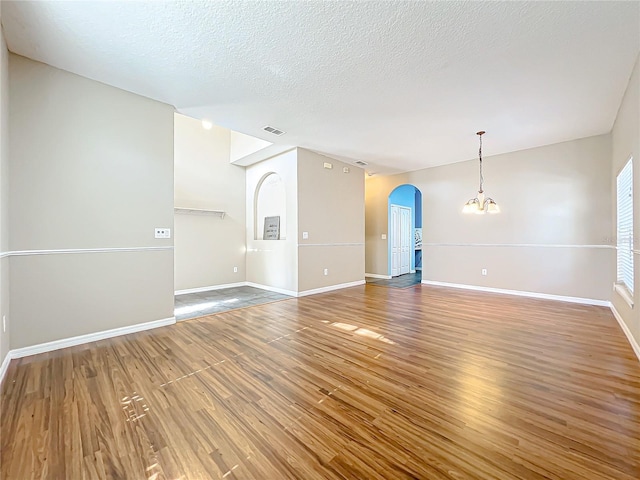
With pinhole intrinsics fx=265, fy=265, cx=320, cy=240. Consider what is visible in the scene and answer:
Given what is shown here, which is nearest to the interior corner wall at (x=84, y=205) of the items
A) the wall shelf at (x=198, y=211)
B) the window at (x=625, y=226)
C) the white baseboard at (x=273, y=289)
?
the wall shelf at (x=198, y=211)

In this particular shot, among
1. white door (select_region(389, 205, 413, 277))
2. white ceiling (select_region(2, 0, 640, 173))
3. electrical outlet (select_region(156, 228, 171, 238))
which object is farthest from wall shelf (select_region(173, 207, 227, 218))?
white door (select_region(389, 205, 413, 277))

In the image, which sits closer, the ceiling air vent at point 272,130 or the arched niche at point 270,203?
the ceiling air vent at point 272,130

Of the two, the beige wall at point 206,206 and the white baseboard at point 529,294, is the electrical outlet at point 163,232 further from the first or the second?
the white baseboard at point 529,294

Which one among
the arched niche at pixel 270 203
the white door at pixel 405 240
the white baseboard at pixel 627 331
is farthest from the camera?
the white door at pixel 405 240

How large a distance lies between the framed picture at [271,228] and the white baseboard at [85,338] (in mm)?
2763

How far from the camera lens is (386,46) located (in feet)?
7.85

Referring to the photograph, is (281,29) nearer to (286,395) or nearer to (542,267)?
(286,395)

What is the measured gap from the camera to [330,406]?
5.93 ft

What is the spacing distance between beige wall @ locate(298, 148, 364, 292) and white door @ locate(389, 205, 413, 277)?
153 cm

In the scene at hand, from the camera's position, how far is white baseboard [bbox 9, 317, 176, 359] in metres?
2.59

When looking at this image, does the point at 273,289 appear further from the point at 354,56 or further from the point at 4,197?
the point at 354,56

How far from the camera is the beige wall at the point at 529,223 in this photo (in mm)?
4547

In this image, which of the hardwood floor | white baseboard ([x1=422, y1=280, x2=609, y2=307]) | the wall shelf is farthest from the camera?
the wall shelf

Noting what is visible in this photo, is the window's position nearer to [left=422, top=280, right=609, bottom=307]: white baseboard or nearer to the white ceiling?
[left=422, top=280, right=609, bottom=307]: white baseboard
